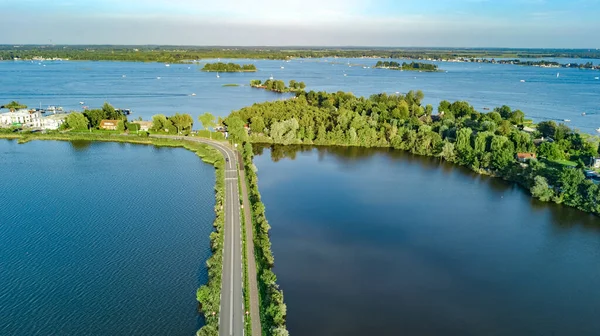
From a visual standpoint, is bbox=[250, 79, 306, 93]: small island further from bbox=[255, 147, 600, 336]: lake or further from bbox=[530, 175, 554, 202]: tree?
bbox=[530, 175, 554, 202]: tree

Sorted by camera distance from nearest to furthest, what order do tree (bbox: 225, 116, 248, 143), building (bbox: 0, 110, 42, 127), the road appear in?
the road < tree (bbox: 225, 116, 248, 143) < building (bbox: 0, 110, 42, 127)

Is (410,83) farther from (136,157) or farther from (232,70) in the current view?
(136,157)

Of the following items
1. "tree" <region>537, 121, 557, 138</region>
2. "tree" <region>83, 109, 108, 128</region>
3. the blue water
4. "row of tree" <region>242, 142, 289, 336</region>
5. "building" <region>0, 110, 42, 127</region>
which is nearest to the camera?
"row of tree" <region>242, 142, 289, 336</region>

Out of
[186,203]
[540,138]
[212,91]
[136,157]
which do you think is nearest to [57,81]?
[212,91]

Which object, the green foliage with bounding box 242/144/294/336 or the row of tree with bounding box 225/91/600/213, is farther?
the row of tree with bounding box 225/91/600/213

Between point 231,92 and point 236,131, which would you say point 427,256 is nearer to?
point 236,131

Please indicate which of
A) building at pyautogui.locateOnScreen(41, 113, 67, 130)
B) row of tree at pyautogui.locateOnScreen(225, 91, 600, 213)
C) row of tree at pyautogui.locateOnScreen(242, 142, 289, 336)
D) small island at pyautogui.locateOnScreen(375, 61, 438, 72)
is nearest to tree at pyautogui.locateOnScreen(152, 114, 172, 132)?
row of tree at pyautogui.locateOnScreen(225, 91, 600, 213)

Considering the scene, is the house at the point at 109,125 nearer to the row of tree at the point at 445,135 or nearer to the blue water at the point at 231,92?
the blue water at the point at 231,92
